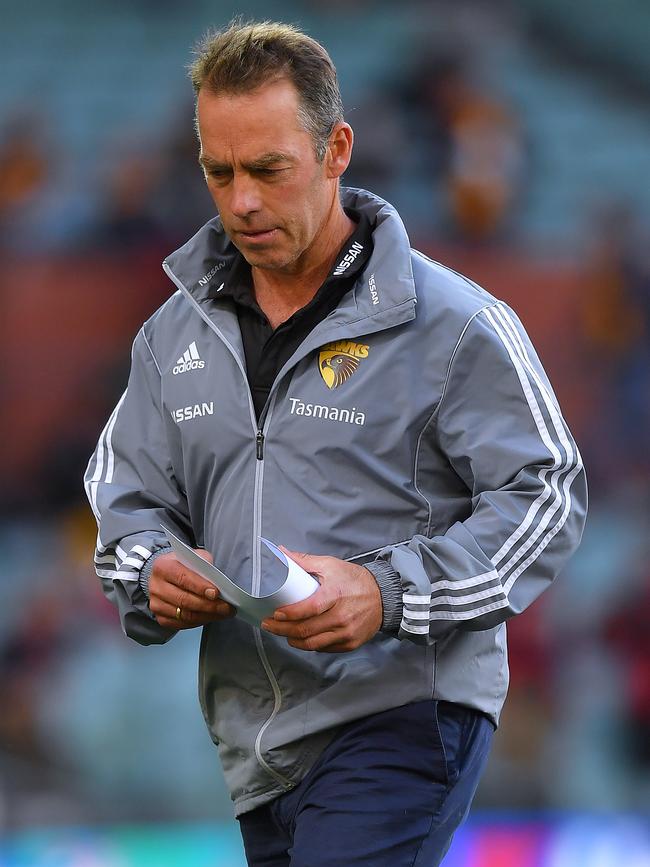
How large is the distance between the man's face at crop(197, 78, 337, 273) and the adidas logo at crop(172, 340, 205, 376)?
Answer: 0.61ft

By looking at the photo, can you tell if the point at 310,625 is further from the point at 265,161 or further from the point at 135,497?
the point at 265,161

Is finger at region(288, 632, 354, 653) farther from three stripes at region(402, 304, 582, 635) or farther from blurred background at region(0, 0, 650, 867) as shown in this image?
blurred background at region(0, 0, 650, 867)

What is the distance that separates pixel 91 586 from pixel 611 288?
2085 mm

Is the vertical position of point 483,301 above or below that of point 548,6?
below

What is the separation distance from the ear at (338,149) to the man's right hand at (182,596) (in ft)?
1.95

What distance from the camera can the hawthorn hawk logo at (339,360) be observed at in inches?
79.4

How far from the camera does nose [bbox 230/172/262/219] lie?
1.99m

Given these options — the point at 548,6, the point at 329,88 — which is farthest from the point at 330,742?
the point at 548,6

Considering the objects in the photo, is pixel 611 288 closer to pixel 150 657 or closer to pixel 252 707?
pixel 150 657

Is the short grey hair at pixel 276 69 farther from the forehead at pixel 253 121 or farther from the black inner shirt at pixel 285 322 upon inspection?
the black inner shirt at pixel 285 322

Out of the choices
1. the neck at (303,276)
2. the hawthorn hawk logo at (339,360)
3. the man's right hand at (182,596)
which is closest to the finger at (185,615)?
the man's right hand at (182,596)

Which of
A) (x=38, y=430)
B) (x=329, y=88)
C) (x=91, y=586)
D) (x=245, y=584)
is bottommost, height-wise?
(x=91, y=586)

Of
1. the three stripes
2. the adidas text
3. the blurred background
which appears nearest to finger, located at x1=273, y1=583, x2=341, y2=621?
the three stripes

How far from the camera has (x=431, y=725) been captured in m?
1.96
